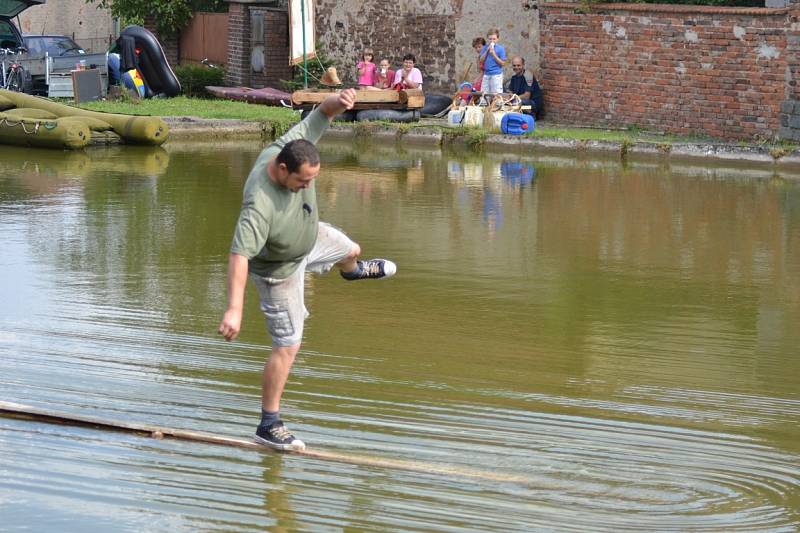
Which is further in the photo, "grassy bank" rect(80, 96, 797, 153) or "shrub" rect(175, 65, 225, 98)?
"shrub" rect(175, 65, 225, 98)

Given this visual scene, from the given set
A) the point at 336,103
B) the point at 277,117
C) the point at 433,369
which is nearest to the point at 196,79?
the point at 277,117

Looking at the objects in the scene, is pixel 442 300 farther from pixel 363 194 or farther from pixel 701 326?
pixel 363 194

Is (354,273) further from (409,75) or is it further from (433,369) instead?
(409,75)

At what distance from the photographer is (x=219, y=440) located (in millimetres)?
6348

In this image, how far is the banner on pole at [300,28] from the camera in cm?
2555

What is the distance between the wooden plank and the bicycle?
881 inches

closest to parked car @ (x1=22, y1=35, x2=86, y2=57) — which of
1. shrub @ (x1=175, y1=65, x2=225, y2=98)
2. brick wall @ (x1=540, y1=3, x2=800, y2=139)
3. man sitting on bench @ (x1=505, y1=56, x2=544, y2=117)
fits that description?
shrub @ (x1=175, y1=65, x2=225, y2=98)

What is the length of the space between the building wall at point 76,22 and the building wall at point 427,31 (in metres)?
12.8

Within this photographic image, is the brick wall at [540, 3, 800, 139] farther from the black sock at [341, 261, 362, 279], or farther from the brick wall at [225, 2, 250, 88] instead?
the black sock at [341, 261, 362, 279]

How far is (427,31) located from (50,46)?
9638 mm

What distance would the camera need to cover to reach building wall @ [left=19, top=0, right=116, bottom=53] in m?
40.2

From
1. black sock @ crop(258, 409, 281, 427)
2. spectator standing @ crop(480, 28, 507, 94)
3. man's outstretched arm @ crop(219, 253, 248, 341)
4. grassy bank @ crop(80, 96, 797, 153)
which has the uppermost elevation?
spectator standing @ crop(480, 28, 507, 94)

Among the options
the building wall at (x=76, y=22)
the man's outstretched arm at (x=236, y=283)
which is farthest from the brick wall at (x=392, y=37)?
the man's outstretched arm at (x=236, y=283)

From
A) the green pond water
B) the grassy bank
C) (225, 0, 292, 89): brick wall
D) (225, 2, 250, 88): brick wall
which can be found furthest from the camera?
(225, 2, 250, 88): brick wall
